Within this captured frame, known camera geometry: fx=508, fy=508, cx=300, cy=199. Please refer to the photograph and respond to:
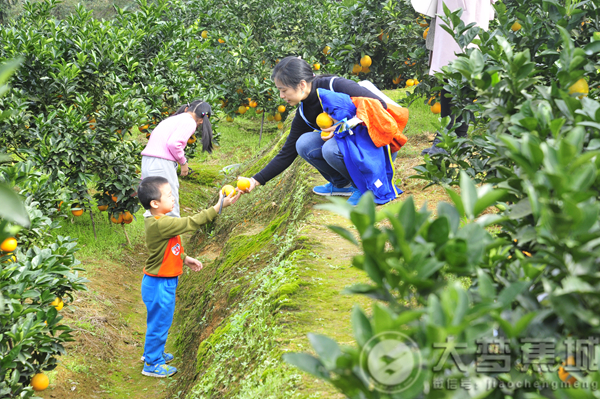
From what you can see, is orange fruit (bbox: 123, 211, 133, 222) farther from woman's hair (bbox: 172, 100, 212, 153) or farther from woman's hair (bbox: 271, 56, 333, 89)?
woman's hair (bbox: 271, 56, 333, 89)

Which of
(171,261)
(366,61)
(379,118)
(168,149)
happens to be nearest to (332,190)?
(379,118)

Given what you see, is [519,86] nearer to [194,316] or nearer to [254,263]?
[254,263]

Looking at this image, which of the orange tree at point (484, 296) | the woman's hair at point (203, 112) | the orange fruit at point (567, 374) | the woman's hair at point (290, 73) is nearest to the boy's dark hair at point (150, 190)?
the woman's hair at point (290, 73)

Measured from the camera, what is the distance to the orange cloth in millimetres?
3604

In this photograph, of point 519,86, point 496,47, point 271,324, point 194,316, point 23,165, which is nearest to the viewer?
point 519,86

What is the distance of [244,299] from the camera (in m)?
3.38

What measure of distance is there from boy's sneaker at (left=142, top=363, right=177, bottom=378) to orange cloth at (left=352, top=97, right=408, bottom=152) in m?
2.24

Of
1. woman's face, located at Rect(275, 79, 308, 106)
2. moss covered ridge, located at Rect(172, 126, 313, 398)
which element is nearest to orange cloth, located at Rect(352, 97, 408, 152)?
woman's face, located at Rect(275, 79, 308, 106)

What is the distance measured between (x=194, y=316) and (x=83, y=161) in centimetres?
215

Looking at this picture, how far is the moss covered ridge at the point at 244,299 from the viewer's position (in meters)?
2.49

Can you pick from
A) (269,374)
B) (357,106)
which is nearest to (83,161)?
(357,106)

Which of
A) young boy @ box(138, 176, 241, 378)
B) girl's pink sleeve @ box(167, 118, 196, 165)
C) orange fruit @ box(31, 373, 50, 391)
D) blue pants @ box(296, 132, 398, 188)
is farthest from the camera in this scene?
girl's pink sleeve @ box(167, 118, 196, 165)

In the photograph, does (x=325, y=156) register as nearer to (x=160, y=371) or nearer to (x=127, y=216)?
(x=160, y=371)

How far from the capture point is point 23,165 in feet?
10.1
